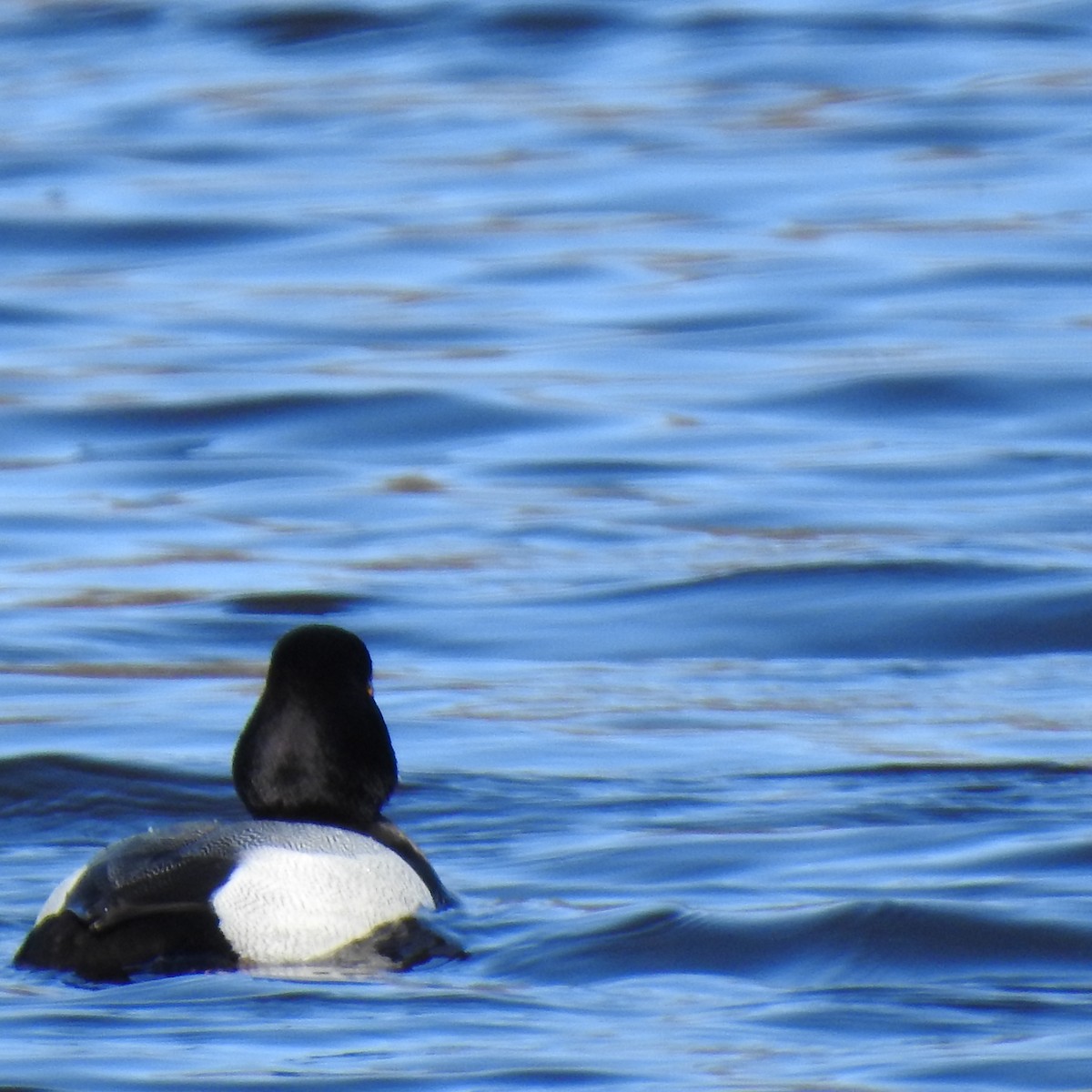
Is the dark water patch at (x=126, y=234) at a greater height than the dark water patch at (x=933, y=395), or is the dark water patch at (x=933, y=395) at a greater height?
the dark water patch at (x=933, y=395)

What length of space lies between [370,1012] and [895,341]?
9.06 m

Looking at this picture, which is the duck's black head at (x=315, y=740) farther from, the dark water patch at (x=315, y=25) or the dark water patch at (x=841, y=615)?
the dark water patch at (x=315, y=25)

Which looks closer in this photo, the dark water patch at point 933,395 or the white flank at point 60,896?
the white flank at point 60,896

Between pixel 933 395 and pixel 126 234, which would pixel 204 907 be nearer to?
pixel 933 395

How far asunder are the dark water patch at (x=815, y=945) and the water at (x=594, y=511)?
14 mm

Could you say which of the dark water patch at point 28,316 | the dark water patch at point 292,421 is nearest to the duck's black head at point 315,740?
the dark water patch at point 292,421

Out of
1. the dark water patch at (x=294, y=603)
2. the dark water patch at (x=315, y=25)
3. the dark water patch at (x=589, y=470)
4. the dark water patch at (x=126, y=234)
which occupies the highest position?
the dark water patch at (x=294, y=603)

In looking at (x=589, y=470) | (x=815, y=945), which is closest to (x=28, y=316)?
(x=589, y=470)

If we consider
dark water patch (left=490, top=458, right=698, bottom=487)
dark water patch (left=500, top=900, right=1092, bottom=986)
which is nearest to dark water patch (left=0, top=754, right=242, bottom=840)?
dark water patch (left=500, top=900, right=1092, bottom=986)

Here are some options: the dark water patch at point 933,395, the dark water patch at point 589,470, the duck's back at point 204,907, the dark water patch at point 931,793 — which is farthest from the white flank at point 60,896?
the dark water patch at point 933,395

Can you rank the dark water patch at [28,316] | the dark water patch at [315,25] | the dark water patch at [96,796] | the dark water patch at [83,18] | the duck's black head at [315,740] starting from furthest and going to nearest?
the dark water patch at [83,18] → the dark water patch at [315,25] → the dark water patch at [28,316] → the dark water patch at [96,796] → the duck's black head at [315,740]

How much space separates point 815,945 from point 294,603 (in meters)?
4.19

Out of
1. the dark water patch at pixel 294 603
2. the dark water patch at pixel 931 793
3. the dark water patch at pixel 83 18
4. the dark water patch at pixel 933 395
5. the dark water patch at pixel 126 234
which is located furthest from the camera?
the dark water patch at pixel 83 18

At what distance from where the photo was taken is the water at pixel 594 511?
232 inches
